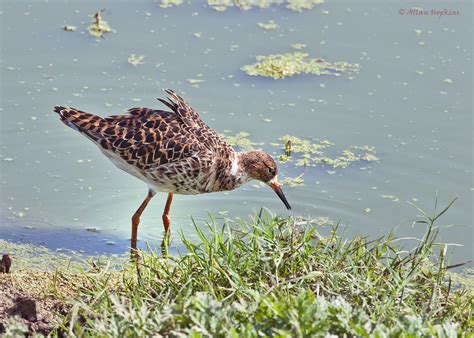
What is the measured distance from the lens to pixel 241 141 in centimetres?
848

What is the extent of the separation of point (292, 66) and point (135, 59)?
162 cm

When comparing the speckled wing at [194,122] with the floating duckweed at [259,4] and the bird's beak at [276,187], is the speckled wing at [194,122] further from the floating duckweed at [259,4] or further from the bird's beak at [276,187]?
the floating duckweed at [259,4]

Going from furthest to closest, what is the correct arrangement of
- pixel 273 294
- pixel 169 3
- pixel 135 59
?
pixel 169 3, pixel 135 59, pixel 273 294

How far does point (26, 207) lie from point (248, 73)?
2.89m

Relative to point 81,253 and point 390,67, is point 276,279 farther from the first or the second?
point 390,67

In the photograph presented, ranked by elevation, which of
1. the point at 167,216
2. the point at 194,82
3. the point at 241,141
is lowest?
the point at 167,216

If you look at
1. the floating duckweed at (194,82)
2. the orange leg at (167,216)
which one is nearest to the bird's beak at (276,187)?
the orange leg at (167,216)

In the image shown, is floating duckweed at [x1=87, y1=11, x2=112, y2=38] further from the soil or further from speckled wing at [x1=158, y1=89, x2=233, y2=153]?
the soil

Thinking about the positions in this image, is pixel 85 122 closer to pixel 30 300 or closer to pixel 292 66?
pixel 30 300

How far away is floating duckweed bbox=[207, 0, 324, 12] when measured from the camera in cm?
1085

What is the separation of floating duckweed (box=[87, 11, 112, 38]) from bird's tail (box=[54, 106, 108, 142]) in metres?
2.69

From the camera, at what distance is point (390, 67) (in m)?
9.84

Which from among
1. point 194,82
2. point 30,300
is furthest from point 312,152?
point 30,300

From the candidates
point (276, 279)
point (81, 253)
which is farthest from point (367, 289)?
point (81, 253)
